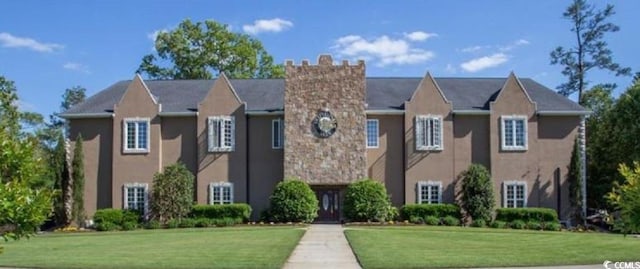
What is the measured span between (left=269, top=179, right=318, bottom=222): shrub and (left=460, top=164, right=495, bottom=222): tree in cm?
790

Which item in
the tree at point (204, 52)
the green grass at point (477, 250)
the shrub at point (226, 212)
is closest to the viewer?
the green grass at point (477, 250)

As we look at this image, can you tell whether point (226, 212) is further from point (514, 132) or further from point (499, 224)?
point (514, 132)

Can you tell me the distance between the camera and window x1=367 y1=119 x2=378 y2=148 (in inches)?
1561

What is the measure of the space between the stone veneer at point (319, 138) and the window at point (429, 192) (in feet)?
10.9

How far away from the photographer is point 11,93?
49.1 m

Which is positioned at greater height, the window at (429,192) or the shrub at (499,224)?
the window at (429,192)

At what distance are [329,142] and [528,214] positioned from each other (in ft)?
35.6

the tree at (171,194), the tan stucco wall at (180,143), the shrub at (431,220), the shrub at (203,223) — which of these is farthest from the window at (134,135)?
the shrub at (431,220)

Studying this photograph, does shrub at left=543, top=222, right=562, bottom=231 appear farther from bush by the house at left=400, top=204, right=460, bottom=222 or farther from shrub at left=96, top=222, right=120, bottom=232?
shrub at left=96, top=222, right=120, bottom=232

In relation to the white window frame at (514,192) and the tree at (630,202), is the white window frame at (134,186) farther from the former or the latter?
the tree at (630,202)

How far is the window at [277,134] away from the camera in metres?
39.8

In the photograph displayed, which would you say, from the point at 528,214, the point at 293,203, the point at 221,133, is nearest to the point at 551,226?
the point at 528,214

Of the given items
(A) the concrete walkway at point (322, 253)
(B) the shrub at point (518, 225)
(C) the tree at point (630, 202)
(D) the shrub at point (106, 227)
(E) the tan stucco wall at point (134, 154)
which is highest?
(E) the tan stucco wall at point (134, 154)

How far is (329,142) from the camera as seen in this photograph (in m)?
38.8
